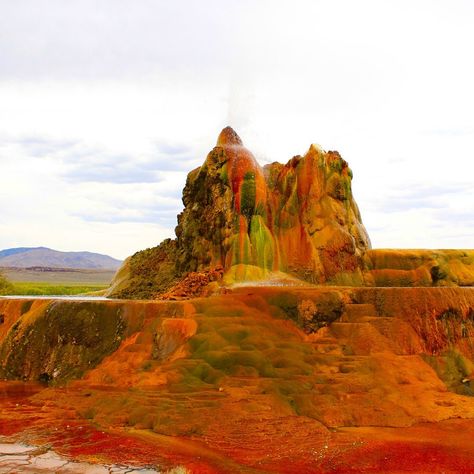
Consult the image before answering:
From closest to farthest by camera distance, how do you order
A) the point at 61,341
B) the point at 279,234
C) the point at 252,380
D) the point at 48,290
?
the point at 252,380, the point at 61,341, the point at 279,234, the point at 48,290

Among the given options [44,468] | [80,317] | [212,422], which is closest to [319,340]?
[212,422]

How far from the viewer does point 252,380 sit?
15.9 metres

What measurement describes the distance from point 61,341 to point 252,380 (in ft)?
23.1

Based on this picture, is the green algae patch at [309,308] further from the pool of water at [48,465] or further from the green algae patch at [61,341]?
the pool of water at [48,465]

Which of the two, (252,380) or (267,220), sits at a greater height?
(267,220)

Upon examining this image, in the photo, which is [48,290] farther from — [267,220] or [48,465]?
[48,465]

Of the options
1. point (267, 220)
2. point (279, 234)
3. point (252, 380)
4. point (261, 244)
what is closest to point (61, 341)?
point (252, 380)

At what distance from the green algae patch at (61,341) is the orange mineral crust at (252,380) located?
43mm

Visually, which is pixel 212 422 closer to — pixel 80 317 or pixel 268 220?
pixel 80 317

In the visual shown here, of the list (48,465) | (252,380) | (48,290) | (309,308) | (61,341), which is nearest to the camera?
(48,465)

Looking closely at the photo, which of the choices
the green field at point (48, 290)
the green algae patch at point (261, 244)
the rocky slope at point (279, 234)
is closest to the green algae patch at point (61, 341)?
the rocky slope at point (279, 234)

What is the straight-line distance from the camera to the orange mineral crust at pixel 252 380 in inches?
487

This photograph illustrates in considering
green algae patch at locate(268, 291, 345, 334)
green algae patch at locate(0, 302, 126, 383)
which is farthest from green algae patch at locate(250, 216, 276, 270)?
green algae patch at locate(0, 302, 126, 383)

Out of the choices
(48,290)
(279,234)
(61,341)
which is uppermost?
(279,234)
